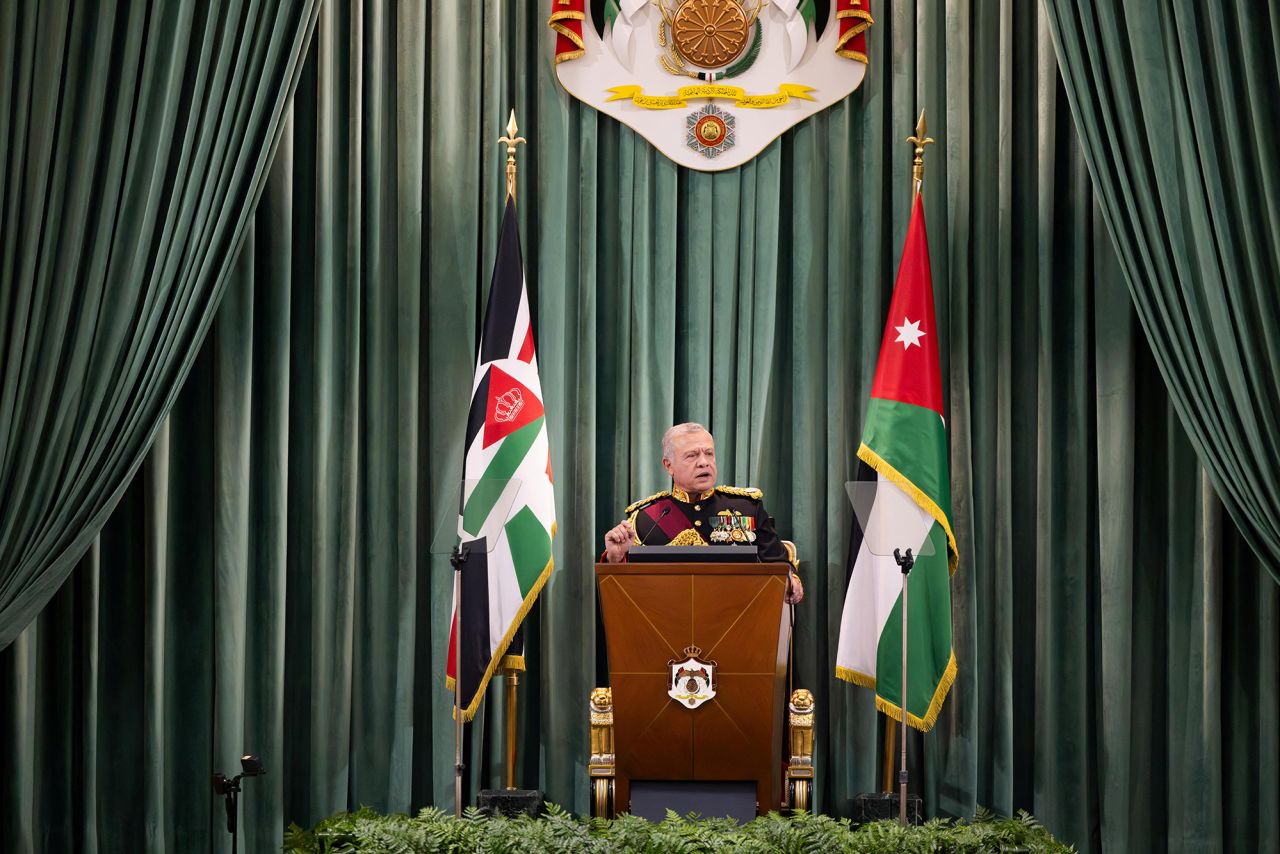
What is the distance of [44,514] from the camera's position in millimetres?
4652

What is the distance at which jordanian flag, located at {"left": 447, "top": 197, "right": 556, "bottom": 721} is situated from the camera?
5234 millimetres

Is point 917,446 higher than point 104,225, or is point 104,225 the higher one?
point 104,225

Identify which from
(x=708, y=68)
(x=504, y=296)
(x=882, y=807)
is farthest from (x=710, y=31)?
(x=882, y=807)

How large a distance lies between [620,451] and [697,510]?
71 cm

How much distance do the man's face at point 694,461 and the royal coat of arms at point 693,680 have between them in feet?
→ 2.42

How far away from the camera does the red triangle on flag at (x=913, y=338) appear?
17.6ft

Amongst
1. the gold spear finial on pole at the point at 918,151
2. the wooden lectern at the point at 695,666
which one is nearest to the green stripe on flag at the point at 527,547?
the wooden lectern at the point at 695,666

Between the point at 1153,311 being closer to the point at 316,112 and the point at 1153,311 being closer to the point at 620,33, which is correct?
the point at 620,33

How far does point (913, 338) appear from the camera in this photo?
539cm

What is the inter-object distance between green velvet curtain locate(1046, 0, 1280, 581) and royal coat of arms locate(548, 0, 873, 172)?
1.06 meters

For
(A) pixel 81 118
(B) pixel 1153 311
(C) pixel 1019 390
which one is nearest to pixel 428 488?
(A) pixel 81 118

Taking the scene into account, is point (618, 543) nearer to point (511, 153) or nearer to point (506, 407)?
point (506, 407)

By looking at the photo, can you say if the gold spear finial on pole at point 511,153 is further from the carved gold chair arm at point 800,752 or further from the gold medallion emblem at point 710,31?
the carved gold chair arm at point 800,752

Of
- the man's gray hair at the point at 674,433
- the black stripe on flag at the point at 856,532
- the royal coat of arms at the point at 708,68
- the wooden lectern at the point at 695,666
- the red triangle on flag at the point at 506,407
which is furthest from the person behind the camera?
the royal coat of arms at the point at 708,68
